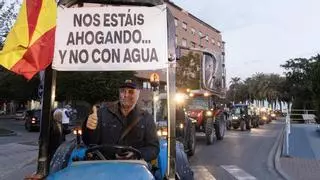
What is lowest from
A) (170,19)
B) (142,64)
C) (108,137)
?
(108,137)

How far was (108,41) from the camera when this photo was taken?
18.1 feet

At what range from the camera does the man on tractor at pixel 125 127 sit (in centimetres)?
574

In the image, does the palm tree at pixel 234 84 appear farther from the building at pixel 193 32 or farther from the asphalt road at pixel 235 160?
the asphalt road at pixel 235 160

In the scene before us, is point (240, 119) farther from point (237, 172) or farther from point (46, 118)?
point (46, 118)

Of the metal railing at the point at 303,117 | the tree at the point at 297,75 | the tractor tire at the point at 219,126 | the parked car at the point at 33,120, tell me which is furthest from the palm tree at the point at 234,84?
the tractor tire at the point at 219,126

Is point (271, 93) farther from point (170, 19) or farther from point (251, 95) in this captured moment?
point (170, 19)

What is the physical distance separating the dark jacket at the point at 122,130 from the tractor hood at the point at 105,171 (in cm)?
74

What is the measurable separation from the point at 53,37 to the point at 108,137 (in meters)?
1.20

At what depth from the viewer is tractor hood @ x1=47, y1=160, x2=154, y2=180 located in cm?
464

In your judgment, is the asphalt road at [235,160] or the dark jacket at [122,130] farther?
the asphalt road at [235,160]

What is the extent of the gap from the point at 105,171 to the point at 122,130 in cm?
111

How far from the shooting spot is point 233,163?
15.6 meters

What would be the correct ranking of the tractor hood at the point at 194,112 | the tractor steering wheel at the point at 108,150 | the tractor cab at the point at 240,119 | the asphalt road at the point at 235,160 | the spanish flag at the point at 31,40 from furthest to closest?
the tractor cab at the point at 240,119, the tractor hood at the point at 194,112, the asphalt road at the point at 235,160, the tractor steering wheel at the point at 108,150, the spanish flag at the point at 31,40

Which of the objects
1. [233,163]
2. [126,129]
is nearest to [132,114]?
[126,129]
